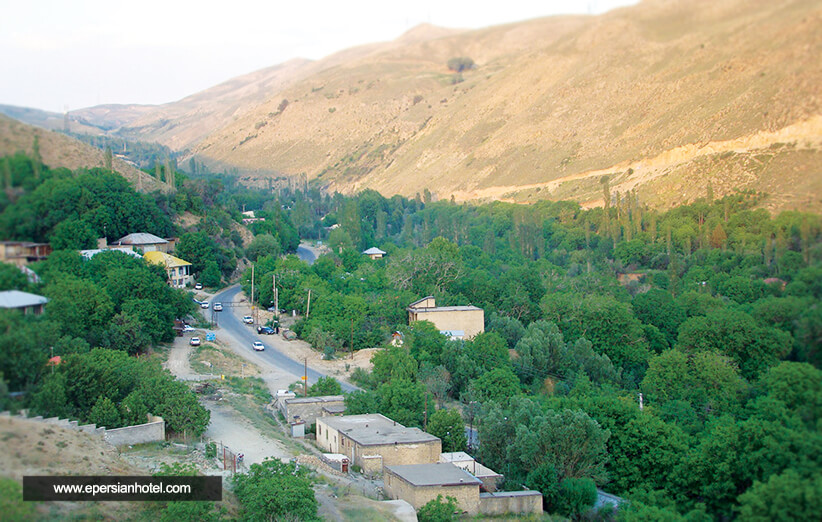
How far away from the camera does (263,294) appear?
151 feet

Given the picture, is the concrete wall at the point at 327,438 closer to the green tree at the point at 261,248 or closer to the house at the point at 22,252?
the house at the point at 22,252

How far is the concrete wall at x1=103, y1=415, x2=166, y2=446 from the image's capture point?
65.1 ft

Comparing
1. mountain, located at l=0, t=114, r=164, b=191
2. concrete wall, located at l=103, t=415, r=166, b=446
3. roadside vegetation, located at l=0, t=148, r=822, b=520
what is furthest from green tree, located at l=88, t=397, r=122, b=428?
mountain, located at l=0, t=114, r=164, b=191

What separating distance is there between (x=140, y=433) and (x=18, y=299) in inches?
430

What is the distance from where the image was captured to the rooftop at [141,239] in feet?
64.1

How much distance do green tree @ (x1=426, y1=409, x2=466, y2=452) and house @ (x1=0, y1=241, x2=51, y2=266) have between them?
588 inches

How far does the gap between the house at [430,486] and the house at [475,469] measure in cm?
127

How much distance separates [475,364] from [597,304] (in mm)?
9787

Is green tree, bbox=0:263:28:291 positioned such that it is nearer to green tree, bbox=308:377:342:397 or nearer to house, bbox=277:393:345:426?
house, bbox=277:393:345:426

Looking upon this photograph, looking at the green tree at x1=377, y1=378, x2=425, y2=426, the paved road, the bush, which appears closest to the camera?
the bush

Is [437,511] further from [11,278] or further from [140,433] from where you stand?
[11,278]

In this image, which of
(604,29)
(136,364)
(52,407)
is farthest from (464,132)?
(52,407)

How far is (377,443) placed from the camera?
71.8 ft

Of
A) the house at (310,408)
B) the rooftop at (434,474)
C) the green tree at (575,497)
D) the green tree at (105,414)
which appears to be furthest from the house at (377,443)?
the green tree at (105,414)
